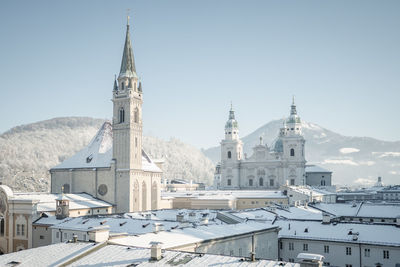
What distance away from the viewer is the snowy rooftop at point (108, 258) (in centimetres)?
2595

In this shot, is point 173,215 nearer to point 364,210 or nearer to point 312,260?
point 364,210

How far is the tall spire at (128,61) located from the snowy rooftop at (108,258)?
54944 mm

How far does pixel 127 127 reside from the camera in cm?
8044

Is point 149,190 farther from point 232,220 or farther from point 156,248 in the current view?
point 156,248

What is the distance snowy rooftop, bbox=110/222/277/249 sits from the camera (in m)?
33.7

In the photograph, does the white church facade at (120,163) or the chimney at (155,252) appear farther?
the white church facade at (120,163)

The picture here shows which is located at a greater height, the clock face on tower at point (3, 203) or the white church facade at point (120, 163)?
the white church facade at point (120, 163)

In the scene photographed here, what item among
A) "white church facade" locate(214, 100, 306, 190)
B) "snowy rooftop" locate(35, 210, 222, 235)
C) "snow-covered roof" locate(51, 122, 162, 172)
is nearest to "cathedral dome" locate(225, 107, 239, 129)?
"white church facade" locate(214, 100, 306, 190)

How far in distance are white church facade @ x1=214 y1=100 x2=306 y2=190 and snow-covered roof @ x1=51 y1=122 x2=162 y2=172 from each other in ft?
178

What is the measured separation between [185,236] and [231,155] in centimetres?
10513

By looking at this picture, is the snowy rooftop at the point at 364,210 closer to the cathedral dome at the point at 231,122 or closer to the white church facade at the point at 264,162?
the white church facade at the point at 264,162

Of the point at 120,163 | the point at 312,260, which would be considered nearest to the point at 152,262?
the point at 312,260

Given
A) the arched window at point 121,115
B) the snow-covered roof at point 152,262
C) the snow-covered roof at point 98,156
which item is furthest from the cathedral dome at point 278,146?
the snow-covered roof at point 152,262

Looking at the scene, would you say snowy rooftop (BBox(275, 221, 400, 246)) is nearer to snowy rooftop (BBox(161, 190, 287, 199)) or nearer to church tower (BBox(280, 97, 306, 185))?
snowy rooftop (BBox(161, 190, 287, 199))
